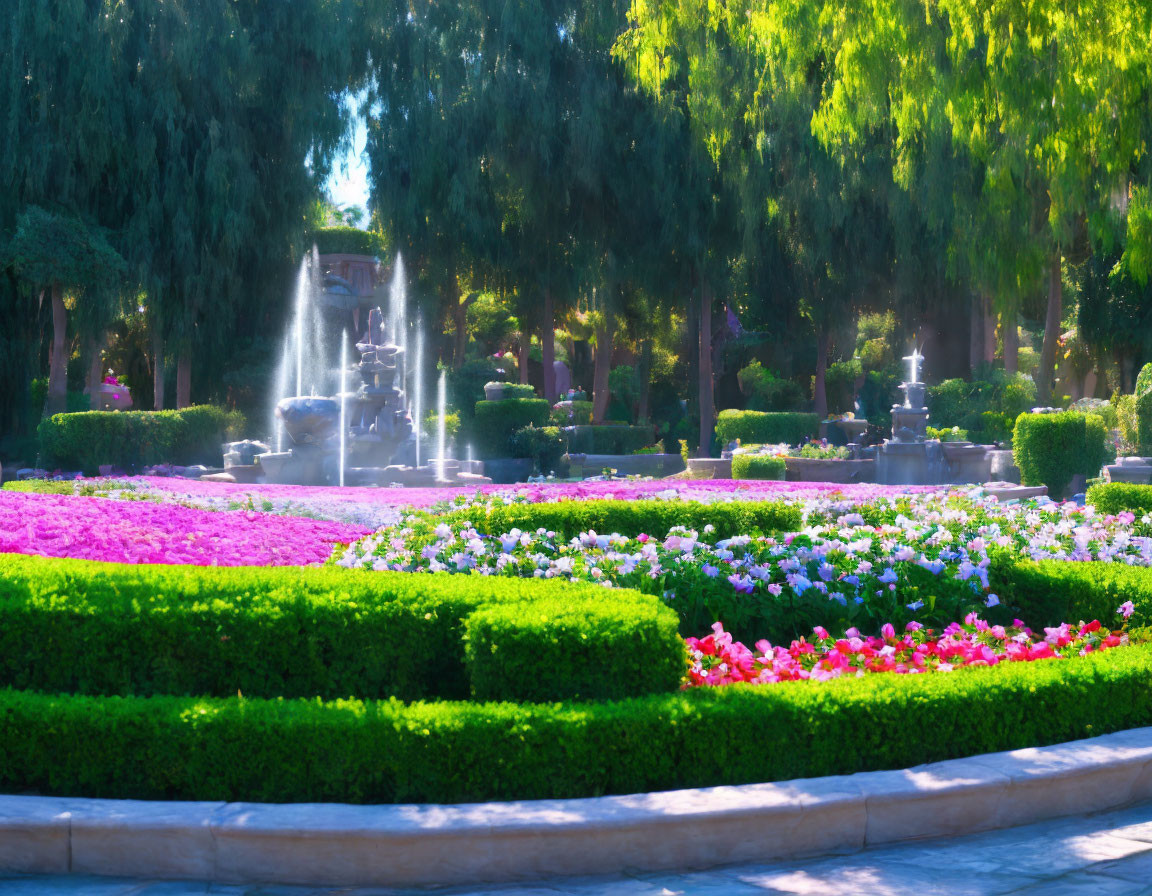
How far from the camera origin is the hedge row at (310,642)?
4.13m

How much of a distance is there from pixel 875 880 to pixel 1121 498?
7.40m

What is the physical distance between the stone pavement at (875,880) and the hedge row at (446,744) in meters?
0.39

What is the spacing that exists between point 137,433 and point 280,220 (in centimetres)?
749

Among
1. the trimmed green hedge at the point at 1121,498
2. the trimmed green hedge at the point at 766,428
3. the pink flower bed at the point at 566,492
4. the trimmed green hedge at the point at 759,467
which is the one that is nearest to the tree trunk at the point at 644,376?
the trimmed green hedge at the point at 766,428

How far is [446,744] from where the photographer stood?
3.59 metres

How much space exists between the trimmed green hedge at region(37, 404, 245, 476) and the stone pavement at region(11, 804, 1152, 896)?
16.9m

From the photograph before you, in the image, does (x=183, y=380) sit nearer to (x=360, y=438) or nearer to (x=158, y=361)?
(x=158, y=361)

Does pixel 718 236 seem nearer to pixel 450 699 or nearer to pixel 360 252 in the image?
pixel 360 252

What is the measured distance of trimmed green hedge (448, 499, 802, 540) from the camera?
766 cm

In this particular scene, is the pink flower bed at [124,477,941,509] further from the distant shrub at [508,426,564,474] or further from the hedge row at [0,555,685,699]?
the distant shrub at [508,426,564,474]

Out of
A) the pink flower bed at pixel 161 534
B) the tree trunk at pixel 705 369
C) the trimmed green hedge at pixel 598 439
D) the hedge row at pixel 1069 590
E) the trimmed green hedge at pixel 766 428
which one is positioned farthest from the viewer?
the tree trunk at pixel 705 369

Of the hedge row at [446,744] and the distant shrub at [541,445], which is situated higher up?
the distant shrub at [541,445]

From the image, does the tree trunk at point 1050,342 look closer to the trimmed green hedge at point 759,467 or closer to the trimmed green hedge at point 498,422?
the trimmed green hedge at point 759,467

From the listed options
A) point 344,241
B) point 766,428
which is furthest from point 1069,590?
point 344,241
